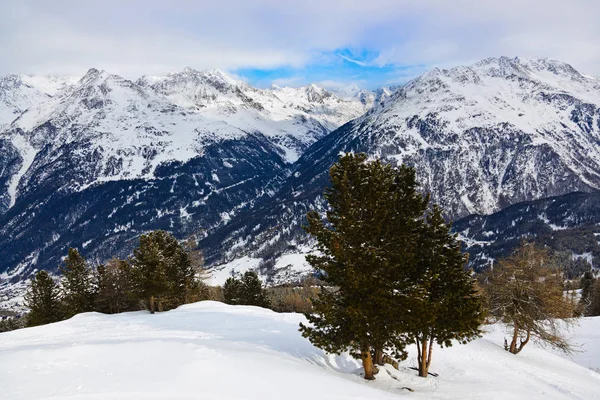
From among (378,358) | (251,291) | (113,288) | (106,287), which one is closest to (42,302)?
(106,287)

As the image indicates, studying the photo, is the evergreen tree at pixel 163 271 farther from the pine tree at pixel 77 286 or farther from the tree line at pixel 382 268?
the tree line at pixel 382 268

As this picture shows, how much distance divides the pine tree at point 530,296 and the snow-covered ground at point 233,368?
10.8ft

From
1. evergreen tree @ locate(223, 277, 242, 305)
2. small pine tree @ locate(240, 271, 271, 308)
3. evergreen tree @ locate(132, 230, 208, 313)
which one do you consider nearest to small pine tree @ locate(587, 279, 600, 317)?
small pine tree @ locate(240, 271, 271, 308)

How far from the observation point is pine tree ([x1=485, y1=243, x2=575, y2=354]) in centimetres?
3400

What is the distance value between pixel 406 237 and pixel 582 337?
169ft

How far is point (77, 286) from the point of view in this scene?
59844 mm

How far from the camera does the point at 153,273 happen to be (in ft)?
151

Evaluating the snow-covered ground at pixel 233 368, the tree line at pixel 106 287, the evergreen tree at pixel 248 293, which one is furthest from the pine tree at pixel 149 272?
the evergreen tree at pixel 248 293

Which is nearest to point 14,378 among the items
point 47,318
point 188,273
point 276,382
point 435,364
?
point 276,382

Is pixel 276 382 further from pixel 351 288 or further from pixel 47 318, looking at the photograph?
pixel 47 318

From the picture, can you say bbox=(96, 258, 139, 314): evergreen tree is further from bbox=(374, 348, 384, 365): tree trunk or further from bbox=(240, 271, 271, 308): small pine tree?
bbox=(374, 348, 384, 365): tree trunk

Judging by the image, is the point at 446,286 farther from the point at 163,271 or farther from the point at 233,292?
the point at 233,292

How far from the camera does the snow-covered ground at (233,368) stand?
528 inches

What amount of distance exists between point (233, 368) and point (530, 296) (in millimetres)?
30281
